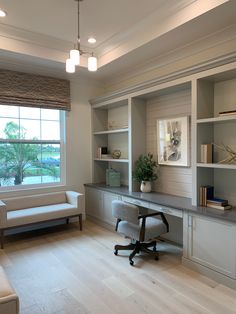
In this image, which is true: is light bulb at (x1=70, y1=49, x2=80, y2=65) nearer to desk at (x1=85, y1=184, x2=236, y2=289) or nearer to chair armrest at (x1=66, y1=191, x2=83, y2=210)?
desk at (x1=85, y1=184, x2=236, y2=289)

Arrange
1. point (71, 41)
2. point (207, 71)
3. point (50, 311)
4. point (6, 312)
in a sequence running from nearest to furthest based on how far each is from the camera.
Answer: point (6, 312) → point (50, 311) → point (207, 71) → point (71, 41)

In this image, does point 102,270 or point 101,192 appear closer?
point 102,270

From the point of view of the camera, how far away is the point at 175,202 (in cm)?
323

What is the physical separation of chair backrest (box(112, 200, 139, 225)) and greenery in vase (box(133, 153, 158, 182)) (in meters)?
0.88

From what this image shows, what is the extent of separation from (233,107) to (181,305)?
2.25 m

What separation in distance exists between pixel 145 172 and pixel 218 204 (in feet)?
4.16

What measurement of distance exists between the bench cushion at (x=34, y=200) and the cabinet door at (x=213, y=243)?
2521 mm

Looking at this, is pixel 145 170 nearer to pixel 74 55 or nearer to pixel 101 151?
pixel 101 151

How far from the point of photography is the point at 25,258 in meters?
3.22

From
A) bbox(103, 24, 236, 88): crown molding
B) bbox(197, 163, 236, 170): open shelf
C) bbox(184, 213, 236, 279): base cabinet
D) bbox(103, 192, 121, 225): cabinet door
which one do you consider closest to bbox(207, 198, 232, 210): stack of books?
bbox(184, 213, 236, 279): base cabinet

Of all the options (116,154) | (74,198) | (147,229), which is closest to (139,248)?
(147,229)

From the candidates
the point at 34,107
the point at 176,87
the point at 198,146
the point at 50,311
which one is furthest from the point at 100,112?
the point at 50,311

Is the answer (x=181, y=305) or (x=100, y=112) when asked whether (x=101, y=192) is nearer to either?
(x=100, y=112)

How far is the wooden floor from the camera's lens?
2219 mm
